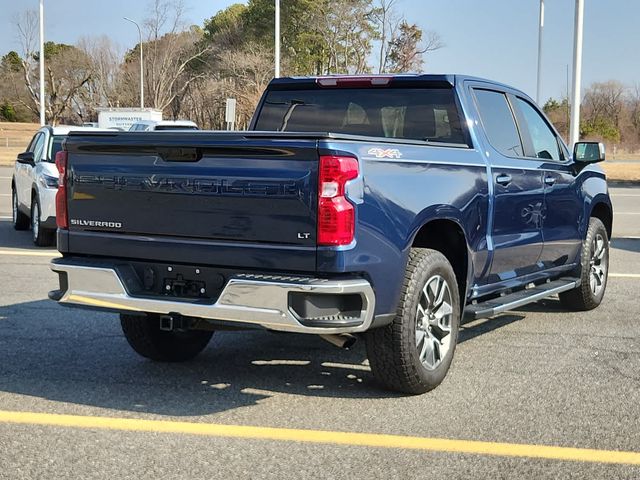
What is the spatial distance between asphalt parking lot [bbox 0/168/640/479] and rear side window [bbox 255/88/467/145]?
1.62 metres

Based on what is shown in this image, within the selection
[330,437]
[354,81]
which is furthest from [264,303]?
[354,81]

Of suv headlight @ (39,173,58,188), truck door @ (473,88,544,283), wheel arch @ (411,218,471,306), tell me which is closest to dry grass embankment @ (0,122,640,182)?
suv headlight @ (39,173,58,188)

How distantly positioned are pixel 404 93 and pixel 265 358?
84.0 inches

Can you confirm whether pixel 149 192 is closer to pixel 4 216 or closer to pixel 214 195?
pixel 214 195

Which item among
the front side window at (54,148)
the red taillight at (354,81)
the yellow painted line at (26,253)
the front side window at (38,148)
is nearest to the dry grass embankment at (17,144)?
the front side window at (38,148)

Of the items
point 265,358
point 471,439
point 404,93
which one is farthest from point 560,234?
point 471,439

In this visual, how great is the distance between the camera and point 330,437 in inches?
173

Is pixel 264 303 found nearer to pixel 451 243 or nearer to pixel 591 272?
pixel 451 243

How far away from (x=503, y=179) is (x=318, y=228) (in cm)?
215

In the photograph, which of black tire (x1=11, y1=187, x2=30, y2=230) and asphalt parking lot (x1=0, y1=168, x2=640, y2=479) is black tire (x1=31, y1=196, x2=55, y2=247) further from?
asphalt parking lot (x1=0, y1=168, x2=640, y2=479)

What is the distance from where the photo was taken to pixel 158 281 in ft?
16.0

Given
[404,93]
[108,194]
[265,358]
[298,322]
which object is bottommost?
[265,358]

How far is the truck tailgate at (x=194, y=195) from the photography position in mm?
4406

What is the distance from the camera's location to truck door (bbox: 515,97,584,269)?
6844 millimetres
